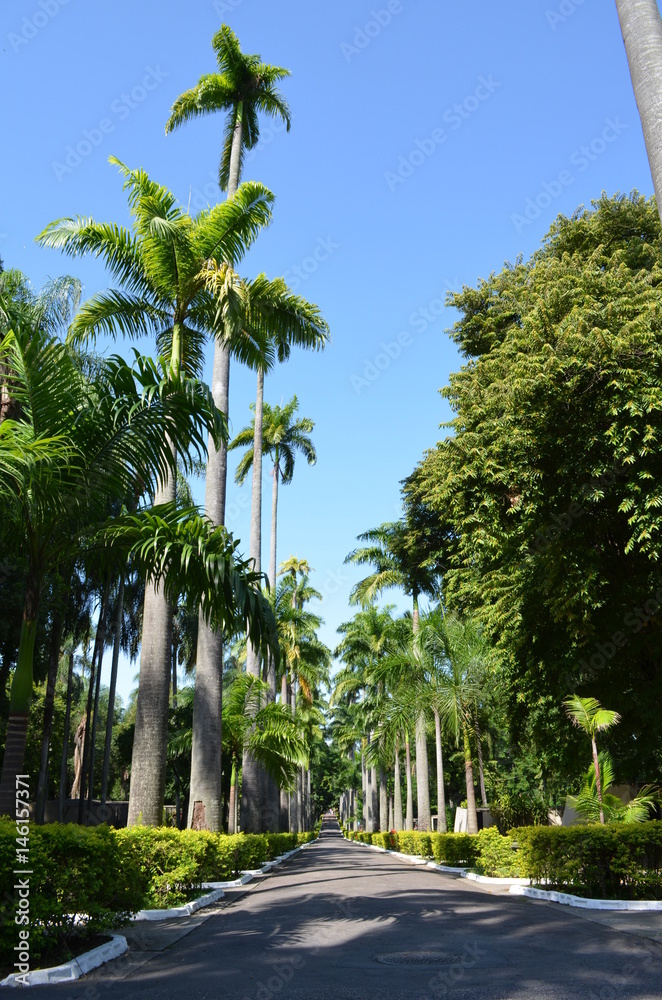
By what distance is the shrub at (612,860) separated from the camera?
11.7 metres

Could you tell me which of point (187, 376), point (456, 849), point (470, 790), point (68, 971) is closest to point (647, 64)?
point (187, 376)

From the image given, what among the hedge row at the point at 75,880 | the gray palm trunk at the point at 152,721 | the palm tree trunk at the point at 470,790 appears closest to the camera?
the hedge row at the point at 75,880

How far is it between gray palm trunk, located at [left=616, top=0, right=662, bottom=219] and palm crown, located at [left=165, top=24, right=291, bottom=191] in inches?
561

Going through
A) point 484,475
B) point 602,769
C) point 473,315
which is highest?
point 473,315

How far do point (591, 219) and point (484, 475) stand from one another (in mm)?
7371

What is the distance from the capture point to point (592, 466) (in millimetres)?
13789

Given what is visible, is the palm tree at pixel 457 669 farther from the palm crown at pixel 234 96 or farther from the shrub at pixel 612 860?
the palm crown at pixel 234 96

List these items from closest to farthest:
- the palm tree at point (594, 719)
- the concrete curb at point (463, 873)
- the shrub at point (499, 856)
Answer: the palm tree at point (594, 719) → the concrete curb at point (463, 873) → the shrub at point (499, 856)

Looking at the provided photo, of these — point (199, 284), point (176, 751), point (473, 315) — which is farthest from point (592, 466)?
point (176, 751)

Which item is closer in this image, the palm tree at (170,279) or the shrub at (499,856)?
the palm tree at (170,279)

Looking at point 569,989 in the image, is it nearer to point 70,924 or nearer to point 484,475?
point 70,924

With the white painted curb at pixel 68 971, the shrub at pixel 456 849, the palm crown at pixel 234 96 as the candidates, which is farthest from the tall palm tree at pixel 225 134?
the shrub at pixel 456 849

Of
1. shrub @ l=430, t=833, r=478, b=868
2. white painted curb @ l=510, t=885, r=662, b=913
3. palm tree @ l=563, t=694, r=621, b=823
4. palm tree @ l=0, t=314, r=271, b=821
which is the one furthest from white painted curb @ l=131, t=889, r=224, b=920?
shrub @ l=430, t=833, r=478, b=868

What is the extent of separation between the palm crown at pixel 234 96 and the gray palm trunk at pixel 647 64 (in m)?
14.3
